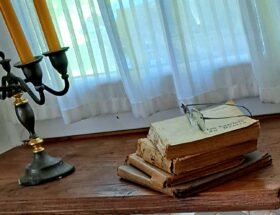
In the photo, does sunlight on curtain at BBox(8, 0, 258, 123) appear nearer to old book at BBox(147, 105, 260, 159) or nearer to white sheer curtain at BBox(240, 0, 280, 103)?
white sheer curtain at BBox(240, 0, 280, 103)

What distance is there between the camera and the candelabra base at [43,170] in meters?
1.15

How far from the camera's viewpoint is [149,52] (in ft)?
4.50

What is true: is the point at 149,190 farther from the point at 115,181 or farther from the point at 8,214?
the point at 8,214

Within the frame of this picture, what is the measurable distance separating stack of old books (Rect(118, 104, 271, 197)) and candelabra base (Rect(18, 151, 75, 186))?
0.29 metres

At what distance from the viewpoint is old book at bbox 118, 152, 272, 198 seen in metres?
0.86

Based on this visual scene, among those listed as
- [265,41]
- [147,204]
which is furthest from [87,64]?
[147,204]

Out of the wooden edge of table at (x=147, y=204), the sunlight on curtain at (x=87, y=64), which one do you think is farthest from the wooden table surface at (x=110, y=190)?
the sunlight on curtain at (x=87, y=64)

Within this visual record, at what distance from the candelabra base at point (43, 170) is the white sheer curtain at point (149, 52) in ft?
1.04

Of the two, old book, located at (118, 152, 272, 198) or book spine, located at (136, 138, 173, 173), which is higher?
book spine, located at (136, 138, 173, 173)

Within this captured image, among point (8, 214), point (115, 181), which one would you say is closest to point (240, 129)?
point (115, 181)

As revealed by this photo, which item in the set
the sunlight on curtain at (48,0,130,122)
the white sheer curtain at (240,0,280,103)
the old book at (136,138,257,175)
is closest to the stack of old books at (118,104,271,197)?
the old book at (136,138,257,175)

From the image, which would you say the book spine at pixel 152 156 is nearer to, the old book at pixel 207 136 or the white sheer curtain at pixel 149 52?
the old book at pixel 207 136

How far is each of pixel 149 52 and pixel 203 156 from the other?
1.85 ft

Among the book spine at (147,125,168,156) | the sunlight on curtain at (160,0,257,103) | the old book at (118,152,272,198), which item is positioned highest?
the sunlight on curtain at (160,0,257,103)
